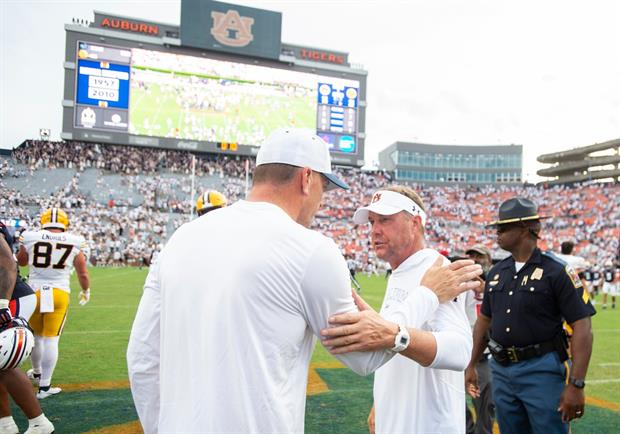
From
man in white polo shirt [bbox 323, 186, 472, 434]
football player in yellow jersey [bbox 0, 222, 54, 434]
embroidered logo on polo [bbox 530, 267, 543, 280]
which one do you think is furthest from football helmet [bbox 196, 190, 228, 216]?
embroidered logo on polo [bbox 530, 267, 543, 280]

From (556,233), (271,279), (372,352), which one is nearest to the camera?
(271,279)

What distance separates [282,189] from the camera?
1.73 metres

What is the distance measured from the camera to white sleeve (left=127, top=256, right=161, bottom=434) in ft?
5.97

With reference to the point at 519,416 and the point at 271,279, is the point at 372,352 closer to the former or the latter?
the point at 271,279

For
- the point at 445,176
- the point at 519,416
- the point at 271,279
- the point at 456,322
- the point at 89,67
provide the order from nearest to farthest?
the point at 271,279 → the point at 456,322 → the point at 519,416 → the point at 89,67 → the point at 445,176

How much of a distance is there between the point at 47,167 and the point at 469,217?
40.5m

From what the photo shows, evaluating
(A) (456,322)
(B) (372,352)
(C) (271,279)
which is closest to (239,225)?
(C) (271,279)

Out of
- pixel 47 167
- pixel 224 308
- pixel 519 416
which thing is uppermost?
pixel 47 167

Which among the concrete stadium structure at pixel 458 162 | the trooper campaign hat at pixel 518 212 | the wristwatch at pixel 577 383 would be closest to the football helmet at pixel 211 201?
the trooper campaign hat at pixel 518 212

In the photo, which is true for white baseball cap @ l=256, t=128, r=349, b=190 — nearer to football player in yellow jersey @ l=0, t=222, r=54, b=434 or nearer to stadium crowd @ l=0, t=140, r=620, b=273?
football player in yellow jersey @ l=0, t=222, r=54, b=434

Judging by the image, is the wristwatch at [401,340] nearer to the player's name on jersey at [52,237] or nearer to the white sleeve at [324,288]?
the white sleeve at [324,288]

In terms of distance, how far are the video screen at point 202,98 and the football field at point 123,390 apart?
102 ft

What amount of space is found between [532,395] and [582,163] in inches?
2968

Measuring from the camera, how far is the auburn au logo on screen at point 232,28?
42625 millimetres
